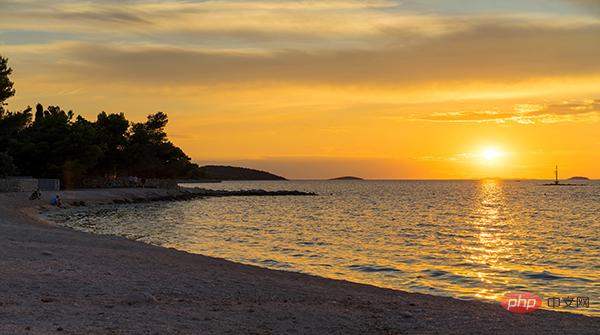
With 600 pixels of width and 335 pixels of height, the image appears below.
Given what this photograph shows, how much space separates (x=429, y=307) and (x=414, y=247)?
22.5 metres

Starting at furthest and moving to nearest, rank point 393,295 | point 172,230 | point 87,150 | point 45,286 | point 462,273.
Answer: point 87,150
point 172,230
point 462,273
point 393,295
point 45,286

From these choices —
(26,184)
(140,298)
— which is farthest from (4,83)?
(140,298)

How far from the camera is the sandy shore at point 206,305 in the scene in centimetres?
1180

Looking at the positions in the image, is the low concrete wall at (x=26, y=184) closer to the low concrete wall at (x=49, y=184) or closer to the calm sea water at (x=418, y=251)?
the low concrete wall at (x=49, y=184)

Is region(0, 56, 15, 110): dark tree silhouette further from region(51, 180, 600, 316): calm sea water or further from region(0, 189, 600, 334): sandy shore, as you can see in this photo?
region(0, 189, 600, 334): sandy shore

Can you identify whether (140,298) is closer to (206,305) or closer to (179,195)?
(206,305)

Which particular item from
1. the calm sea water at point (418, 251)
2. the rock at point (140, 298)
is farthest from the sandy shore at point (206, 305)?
the calm sea water at point (418, 251)

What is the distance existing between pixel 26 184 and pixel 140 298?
245ft

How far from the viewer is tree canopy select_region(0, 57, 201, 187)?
85706mm

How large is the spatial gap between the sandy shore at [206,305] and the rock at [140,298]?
0.08 ft

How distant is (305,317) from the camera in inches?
527

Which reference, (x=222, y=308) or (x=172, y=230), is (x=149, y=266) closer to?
(x=222, y=308)

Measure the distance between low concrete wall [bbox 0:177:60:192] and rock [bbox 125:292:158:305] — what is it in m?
69.4

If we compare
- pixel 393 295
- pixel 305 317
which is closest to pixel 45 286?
pixel 305 317
